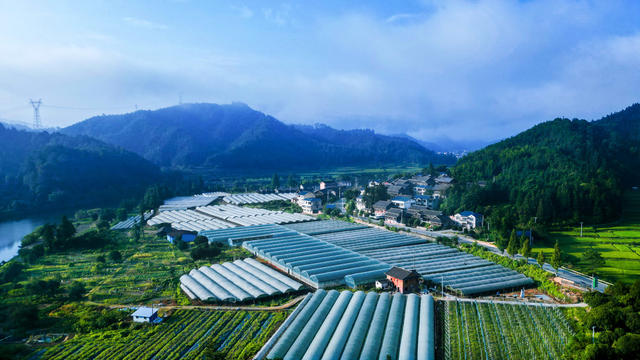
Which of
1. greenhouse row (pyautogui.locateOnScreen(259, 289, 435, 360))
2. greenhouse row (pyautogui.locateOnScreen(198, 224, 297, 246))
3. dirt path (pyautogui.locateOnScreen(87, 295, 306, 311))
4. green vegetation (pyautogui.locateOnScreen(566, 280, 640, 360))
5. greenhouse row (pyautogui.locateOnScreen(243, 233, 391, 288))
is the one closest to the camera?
green vegetation (pyautogui.locateOnScreen(566, 280, 640, 360))

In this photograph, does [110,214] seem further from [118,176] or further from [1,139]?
[1,139]

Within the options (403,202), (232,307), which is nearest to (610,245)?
(403,202)

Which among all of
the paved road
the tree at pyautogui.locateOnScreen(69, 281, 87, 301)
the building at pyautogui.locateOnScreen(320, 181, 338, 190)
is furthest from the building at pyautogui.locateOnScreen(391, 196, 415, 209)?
the tree at pyautogui.locateOnScreen(69, 281, 87, 301)

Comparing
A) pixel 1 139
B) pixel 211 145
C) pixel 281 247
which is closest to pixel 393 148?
pixel 211 145

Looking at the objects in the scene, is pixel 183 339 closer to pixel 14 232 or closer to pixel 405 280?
pixel 405 280

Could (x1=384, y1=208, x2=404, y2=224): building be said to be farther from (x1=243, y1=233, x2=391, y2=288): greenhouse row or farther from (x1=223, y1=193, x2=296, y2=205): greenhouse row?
(x1=223, y1=193, x2=296, y2=205): greenhouse row
